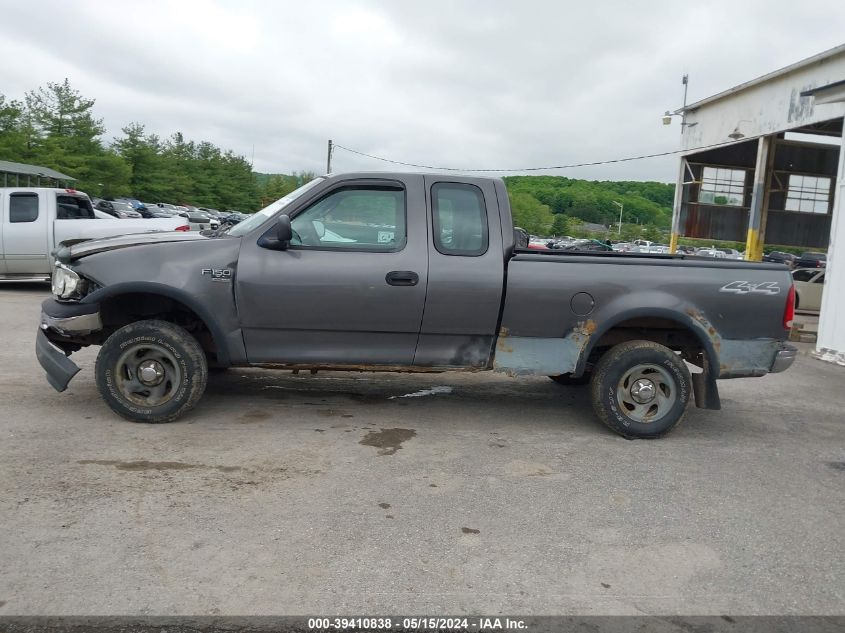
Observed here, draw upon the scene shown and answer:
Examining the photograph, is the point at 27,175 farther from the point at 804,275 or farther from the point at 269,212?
the point at 804,275

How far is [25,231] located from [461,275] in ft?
35.9

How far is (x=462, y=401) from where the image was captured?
6.29 meters

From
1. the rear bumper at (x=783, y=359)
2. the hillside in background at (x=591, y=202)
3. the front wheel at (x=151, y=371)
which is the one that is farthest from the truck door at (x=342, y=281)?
the hillside in background at (x=591, y=202)

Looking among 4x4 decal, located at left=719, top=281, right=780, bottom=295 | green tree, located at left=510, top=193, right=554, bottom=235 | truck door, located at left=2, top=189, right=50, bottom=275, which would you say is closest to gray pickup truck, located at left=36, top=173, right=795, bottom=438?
4x4 decal, located at left=719, top=281, right=780, bottom=295

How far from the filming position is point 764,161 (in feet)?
56.1

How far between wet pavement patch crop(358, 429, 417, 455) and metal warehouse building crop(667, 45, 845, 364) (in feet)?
33.5

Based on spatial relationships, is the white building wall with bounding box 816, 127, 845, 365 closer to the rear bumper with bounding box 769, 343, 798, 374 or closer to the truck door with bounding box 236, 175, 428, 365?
the rear bumper with bounding box 769, 343, 798, 374

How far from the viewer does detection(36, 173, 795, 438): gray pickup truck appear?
502 cm

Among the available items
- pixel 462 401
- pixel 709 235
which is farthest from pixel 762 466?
pixel 709 235

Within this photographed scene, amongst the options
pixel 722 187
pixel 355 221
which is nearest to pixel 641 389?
pixel 355 221

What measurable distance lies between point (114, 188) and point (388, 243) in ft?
164

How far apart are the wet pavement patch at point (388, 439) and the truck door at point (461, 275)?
558mm

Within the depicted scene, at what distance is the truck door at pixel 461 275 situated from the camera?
5094 millimetres

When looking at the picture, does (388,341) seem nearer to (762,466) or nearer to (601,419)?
(601,419)
